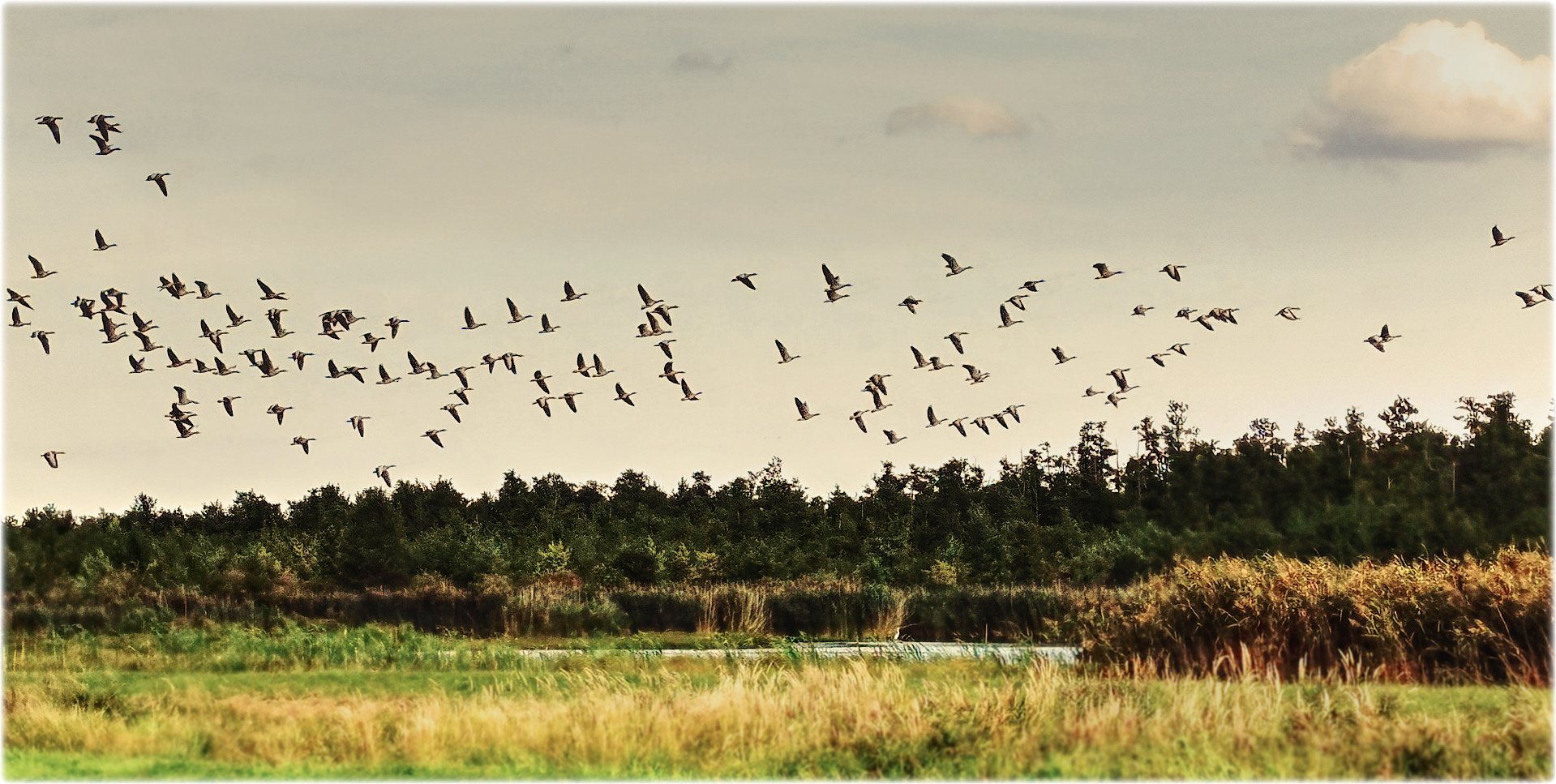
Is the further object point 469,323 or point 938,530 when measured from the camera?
point 938,530

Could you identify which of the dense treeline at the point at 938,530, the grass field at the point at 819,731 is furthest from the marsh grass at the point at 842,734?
the dense treeline at the point at 938,530

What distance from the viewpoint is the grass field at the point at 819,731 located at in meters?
→ 24.8

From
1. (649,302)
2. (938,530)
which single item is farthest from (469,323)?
(938,530)

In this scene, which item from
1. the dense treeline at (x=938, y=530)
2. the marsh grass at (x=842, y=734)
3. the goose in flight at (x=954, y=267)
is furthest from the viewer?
the dense treeline at (x=938, y=530)

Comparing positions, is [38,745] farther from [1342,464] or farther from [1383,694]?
[1342,464]

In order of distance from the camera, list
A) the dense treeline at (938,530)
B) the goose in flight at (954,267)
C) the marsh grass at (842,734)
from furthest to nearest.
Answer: the dense treeline at (938,530) < the goose in flight at (954,267) < the marsh grass at (842,734)

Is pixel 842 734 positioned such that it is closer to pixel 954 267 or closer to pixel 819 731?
pixel 819 731

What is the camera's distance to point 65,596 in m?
66.1

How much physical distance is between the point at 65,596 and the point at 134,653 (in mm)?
24510

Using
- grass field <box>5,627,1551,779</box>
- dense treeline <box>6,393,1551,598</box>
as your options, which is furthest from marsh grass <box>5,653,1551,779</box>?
dense treeline <box>6,393,1551,598</box>

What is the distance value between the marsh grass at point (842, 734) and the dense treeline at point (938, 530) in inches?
1191

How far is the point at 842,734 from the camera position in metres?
26.4

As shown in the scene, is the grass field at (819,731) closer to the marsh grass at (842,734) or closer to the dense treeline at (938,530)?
the marsh grass at (842,734)

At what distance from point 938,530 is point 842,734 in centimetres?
5990
